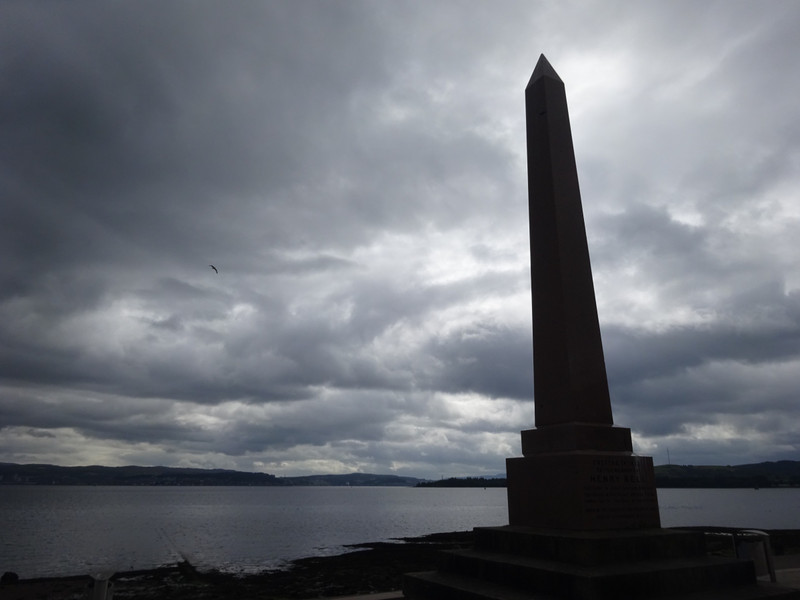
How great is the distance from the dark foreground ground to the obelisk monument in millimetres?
12058

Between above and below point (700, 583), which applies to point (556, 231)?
above

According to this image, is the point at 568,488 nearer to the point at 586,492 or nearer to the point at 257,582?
the point at 586,492

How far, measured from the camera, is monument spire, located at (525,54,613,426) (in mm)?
6891

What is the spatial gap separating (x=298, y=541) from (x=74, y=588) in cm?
2308

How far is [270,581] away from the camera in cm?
2180

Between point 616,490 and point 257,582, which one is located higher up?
point 616,490

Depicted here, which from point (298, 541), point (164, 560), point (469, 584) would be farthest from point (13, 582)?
point (469, 584)

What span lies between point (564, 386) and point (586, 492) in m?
1.31

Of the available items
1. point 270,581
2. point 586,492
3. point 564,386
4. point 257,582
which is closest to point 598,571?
point 586,492

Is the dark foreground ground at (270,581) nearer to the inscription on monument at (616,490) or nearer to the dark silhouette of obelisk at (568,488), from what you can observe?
the dark silhouette of obelisk at (568,488)

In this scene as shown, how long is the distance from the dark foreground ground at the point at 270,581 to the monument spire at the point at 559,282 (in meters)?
12.3

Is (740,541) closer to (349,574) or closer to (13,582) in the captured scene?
(349,574)

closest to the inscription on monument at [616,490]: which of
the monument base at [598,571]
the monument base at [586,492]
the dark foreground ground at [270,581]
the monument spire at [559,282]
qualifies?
the monument base at [586,492]

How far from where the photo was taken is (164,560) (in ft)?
103
